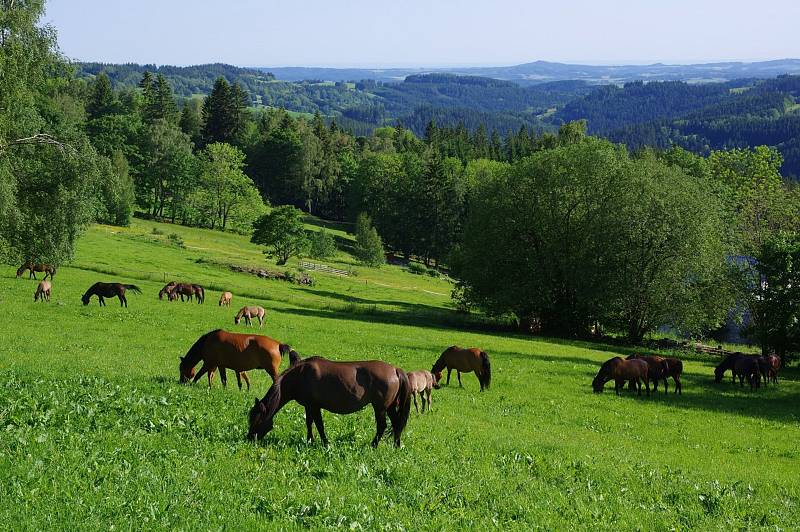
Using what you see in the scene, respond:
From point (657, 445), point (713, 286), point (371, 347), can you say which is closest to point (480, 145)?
point (713, 286)

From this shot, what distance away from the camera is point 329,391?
13.4 m

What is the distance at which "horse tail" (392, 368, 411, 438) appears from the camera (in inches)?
548

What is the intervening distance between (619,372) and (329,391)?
19.3 metres

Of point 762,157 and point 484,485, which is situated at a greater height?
point 762,157

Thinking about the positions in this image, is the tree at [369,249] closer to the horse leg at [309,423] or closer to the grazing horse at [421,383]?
the grazing horse at [421,383]

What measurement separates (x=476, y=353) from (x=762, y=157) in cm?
10317

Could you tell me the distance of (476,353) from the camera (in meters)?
26.7

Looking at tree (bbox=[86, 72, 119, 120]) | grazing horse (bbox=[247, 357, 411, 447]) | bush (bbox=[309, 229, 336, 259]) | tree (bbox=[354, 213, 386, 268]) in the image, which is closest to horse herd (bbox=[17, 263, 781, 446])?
grazing horse (bbox=[247, 357, 411, 447])

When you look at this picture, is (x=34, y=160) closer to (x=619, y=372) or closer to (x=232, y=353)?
(x=232, y=353)

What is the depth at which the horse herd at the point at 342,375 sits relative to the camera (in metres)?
13.5

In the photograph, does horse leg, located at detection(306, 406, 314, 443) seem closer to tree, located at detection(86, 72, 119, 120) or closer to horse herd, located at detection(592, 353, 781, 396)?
horse herd, located at detection(592, 353, 781, 396)

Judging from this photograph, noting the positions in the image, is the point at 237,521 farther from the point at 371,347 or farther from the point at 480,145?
the point at 480,145

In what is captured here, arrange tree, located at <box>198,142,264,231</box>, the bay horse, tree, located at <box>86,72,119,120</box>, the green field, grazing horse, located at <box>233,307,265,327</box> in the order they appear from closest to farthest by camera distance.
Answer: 1. the green field
2. the bay horse
3. grazing horse, located at <box>233,307,265,327</box>
4. tree, located at <box>198,142,264,231</box>
5. tree, located at <box>86,72,119,120</box>

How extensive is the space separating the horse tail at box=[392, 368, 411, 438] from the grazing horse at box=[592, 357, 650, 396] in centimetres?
1712
